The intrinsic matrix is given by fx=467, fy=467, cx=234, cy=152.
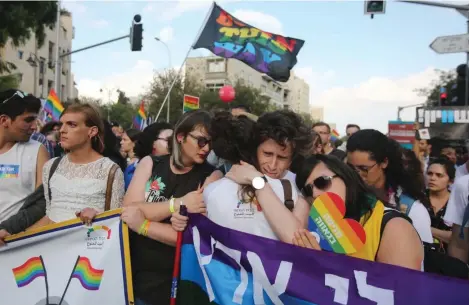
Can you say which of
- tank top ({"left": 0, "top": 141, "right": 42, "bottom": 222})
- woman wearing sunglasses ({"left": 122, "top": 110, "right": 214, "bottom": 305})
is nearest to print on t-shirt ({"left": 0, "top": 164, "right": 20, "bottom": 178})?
tank top ({"left": 0, "top": 141, "right": 42, "bottom": 222})

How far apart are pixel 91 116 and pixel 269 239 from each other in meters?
1.62

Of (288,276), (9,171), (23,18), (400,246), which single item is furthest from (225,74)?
(400,246)

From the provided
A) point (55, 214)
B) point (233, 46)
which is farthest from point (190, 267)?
point (233, 46)

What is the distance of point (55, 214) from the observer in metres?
3.01

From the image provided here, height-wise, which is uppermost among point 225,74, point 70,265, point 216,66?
point 216,66

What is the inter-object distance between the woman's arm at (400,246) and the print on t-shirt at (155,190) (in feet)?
4.19

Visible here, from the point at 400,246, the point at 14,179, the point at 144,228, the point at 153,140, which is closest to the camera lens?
the point at 400,246

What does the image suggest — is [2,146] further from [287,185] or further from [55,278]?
[287,185]

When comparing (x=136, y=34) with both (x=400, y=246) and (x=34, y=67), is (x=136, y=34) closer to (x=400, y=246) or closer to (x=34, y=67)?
(x=400, y=246)

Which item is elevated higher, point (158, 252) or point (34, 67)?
point (34, 67)

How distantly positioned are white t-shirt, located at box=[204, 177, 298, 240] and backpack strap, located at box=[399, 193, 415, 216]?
3.39ft

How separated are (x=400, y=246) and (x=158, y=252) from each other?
4.60 ft

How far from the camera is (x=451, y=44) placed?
6.29 meters

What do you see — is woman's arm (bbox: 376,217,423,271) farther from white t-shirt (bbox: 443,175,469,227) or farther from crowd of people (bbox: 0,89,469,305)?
white t-shirt (bbox: 443,175,469,227)
